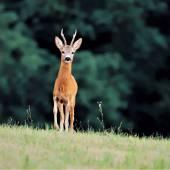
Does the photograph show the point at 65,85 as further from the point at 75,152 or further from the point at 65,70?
the point at 75,152

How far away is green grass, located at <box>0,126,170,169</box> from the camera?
4145mm

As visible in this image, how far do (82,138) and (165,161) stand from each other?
4.09 feet

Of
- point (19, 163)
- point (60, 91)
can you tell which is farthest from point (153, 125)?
point (19, 163)

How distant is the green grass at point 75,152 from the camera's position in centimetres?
414

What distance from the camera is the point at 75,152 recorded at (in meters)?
4.60

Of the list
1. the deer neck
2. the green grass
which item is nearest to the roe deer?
the deer neck

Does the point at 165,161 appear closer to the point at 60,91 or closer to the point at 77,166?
the point at 77,166

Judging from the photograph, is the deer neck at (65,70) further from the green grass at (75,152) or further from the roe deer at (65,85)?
the green grass at (75,152)

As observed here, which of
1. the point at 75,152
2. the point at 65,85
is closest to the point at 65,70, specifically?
the point at 65,85

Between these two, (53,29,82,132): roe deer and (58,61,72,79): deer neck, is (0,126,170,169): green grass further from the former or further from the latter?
(58,61,72,79): deer neck

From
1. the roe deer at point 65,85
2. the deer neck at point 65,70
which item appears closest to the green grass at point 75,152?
the roe deer at point 65,85

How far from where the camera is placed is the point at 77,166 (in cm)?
410

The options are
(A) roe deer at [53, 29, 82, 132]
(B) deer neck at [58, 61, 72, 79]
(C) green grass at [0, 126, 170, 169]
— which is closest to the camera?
(C) green grass at [0, 126, 170, 169]

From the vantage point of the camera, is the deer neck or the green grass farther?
the deer neck
